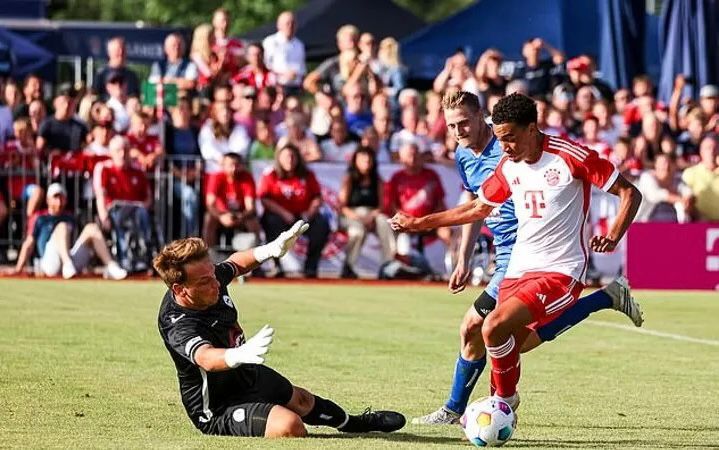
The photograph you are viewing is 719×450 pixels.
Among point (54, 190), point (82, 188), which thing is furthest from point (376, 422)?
point (82, 188)

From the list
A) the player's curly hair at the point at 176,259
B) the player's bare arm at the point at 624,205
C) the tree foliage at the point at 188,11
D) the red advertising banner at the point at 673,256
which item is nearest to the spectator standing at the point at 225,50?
the red advertising banner at the point at 673,256

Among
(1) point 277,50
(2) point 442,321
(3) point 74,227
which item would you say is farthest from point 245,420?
(1) point 277,50

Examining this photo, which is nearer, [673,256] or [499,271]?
[499,271]

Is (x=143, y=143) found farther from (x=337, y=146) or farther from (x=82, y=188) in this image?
(x=337, y=146)

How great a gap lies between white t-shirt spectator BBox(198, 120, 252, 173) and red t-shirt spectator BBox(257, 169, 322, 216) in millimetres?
633

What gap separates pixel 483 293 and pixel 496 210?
54cm

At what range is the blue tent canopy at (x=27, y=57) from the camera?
26859 millimetres

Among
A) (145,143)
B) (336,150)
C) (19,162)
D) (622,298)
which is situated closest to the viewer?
(622,298)

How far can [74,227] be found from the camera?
21000mm

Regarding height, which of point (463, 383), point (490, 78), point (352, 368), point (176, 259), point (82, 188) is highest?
point (490, 78)

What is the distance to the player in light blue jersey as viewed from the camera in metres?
9.93

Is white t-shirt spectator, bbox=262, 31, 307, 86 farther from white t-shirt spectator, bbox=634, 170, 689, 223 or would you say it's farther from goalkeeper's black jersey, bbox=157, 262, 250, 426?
goalkeeper's black jersey, bbox=157, 262, 250, 426

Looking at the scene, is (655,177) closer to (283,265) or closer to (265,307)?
Result: (283,265)

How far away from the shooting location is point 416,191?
21969 millimetres
